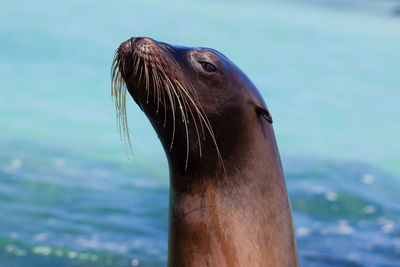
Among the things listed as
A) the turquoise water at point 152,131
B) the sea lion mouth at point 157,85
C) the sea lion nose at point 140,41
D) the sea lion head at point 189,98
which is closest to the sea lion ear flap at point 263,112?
the sea lion head at point 189,98

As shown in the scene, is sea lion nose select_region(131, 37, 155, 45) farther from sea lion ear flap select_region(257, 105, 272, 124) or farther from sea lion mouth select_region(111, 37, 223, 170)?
sea lion ear flap select_region(257, 105, 272, 124)

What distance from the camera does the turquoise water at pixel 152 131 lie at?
18.4ft

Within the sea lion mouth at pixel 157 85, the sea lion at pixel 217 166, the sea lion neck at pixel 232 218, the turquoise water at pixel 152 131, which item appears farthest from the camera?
the turquoise water at pixel 152 131

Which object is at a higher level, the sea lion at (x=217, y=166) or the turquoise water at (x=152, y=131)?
the turquoise water at (x=152, y=131)

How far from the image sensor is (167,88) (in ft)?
7.63

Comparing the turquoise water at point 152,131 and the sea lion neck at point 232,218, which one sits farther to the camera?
the turquoise water at point 152,131

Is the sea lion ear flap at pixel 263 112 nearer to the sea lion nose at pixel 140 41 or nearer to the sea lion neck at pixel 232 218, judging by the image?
the sea lion neck at pixel 232 218

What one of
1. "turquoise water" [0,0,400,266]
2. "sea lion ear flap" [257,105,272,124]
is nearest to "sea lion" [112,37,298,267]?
"sea lion ear flap" [257,105,272,124]

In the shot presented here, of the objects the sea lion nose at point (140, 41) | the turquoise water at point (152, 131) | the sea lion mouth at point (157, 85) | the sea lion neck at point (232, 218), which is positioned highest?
the turquoise water at point (152, 131)

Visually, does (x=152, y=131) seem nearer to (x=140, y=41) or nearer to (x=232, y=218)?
Result: (x=232, y=218)

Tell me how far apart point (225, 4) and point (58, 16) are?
6234mm

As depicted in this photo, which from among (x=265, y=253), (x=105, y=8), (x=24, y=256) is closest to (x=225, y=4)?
(x=105, y=8)

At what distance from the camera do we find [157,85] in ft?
7.50

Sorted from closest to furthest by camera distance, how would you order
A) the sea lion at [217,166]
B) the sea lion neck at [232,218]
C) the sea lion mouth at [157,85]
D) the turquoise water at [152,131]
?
the sea lion mouth at [157,85]
the sea lion at [217,166]
the sea lion neck at [232,218]
the turquoise water at [152,131]
